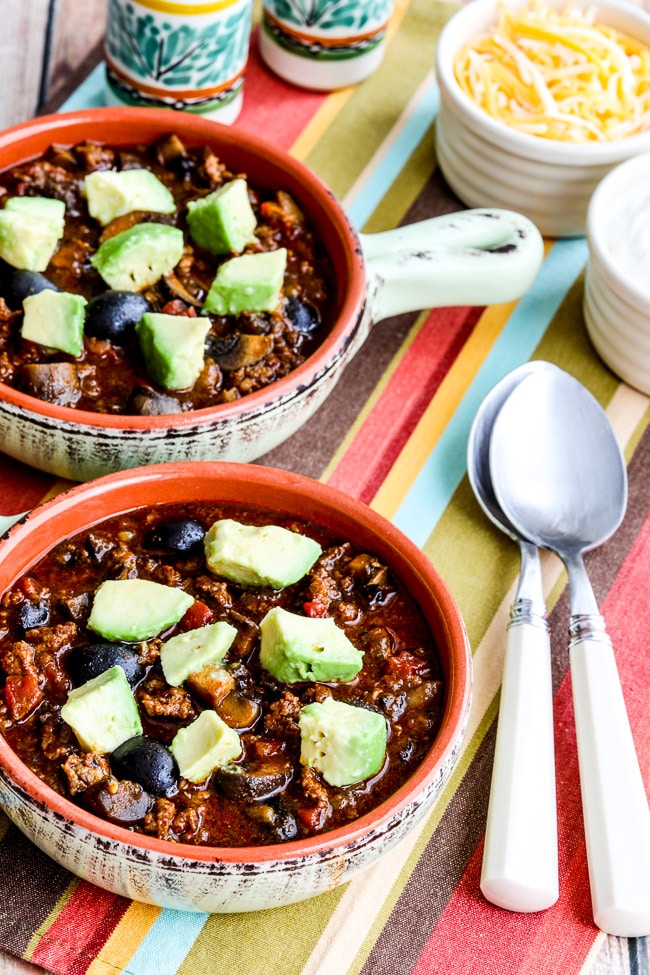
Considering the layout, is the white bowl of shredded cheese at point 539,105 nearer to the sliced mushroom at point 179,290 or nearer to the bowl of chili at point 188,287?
the bowl of chili at point 188,287

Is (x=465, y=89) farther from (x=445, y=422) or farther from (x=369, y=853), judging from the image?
(x=369, y=853)

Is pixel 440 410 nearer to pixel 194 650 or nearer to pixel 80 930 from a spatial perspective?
pixel 194 650

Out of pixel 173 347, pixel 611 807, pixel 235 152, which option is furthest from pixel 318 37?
pixel 611 807

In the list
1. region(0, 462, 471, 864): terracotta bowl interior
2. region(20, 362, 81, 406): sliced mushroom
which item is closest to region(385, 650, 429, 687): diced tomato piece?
region(0, 462, 471, 864): terracotta bowl interior

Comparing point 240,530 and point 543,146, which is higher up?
point 543,146

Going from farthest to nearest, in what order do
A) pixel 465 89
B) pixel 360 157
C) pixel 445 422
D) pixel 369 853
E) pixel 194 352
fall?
1. pixel 360 157
2. pixel 465 89
3. pixel 445 422
4. pixel 194 352
5. pixel 369 853

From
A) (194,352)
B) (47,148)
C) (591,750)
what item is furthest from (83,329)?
(591,750)

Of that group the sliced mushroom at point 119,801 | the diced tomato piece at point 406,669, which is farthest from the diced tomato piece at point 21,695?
the diced tomato piece at point 406,669
